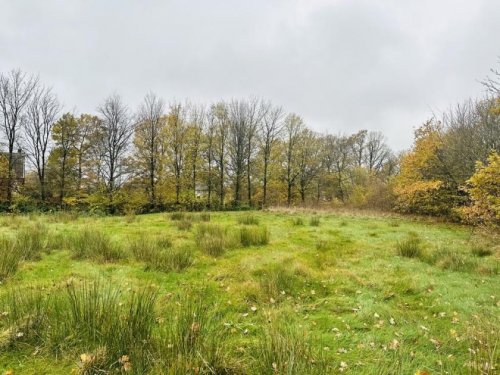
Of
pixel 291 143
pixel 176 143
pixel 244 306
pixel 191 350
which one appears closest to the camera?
pixel 191 350

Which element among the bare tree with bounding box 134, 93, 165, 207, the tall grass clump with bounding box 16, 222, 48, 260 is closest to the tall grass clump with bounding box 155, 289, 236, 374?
the tall grass clump with bounding box 16, 222, 48, 260

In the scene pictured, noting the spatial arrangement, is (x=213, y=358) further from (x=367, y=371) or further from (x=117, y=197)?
(x=117, y=197)

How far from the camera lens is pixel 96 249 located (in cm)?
741

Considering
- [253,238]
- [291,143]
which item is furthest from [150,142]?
[253,238]

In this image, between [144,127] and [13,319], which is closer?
[13,319]

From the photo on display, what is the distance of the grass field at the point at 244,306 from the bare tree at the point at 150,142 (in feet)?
84.8

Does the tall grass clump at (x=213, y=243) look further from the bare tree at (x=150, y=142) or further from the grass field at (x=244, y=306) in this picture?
the bare tree at (x=150, y=142)

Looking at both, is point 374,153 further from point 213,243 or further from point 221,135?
point 213,243

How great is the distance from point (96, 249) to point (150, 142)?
97.0 ft

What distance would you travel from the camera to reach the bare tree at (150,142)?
34781 mm

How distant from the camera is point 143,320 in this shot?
10.4 feet

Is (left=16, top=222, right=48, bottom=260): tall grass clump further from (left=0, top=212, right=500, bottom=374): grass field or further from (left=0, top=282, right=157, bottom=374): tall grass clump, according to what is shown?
(left=0, top=282, right=157, bottom=374): tall grass clump

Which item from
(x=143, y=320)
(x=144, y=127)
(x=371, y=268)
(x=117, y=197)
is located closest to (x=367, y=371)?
(x=143, y=320)

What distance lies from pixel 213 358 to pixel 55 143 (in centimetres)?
3632
